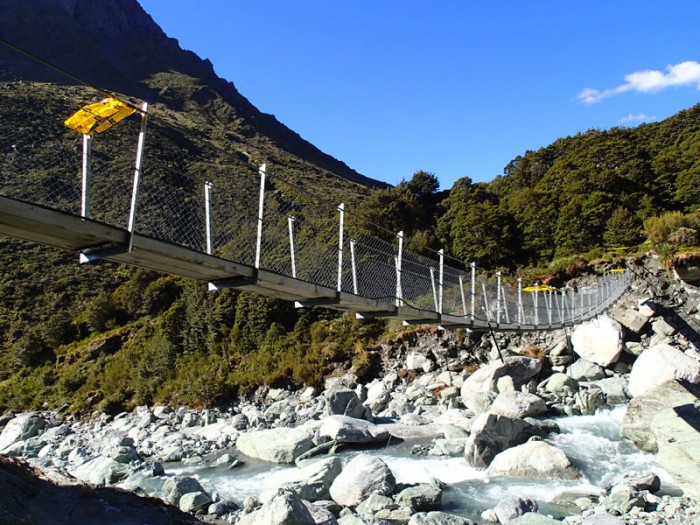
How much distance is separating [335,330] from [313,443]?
20.7ft

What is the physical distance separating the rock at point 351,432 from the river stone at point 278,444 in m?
0.25

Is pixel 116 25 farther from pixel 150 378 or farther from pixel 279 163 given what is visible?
pixel 150 378

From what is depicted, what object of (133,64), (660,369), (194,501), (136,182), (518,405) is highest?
(133,64)

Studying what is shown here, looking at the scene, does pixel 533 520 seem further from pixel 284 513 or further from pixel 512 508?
pixel 284 513

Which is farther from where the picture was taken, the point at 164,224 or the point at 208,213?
the point at 164,224

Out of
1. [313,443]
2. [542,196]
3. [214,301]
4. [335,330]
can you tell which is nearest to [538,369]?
[313,443]

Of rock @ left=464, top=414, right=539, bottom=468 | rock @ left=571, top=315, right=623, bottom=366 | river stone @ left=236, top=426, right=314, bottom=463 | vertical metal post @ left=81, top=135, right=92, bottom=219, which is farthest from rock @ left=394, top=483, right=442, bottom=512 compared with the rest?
rock @ left=571, top=315, right=623, bottom=366

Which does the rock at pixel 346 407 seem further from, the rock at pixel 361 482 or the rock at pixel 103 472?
the rock at pixel 361 482

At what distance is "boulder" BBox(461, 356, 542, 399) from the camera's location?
26.9 ft

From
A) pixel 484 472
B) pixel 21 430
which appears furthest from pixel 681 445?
pixel 21 430

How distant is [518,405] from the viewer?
21.9 ft

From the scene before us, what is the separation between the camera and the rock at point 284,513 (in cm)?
361

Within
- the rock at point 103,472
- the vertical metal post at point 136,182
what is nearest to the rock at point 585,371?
the rock at point 103,472

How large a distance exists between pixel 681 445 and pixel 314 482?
314cm
